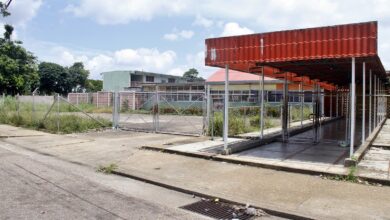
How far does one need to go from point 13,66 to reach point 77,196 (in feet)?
129

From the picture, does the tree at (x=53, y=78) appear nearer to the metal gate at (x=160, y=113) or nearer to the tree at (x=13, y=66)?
the tree at (x=13, y=66)

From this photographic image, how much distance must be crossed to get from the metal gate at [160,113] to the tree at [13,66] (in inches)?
478

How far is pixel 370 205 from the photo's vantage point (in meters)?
6.69

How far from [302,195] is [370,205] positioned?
1174 mm

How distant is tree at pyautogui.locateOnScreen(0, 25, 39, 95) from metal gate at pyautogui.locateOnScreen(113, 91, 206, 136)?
39.8 feet

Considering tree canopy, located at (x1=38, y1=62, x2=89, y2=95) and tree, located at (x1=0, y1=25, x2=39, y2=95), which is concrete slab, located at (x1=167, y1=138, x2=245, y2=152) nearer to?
tree, located at (x1=0, y1=25, x2=39, y2=95)

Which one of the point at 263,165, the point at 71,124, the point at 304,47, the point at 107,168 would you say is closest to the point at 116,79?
the point at 71,124

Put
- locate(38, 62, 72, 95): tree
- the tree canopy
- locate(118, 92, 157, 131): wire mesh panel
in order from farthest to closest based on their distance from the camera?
the tree canopy, locate(38, 62, 72, 95): tree, locate(118, 92, 157, 131): wire mesh panel

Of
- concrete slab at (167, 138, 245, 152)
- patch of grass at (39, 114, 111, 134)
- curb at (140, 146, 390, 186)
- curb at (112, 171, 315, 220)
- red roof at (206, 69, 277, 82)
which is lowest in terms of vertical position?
curb at (112, 171, 315, 220)

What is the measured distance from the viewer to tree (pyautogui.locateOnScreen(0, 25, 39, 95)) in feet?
136

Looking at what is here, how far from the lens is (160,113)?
97.8ft

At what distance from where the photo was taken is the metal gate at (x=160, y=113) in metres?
20.9

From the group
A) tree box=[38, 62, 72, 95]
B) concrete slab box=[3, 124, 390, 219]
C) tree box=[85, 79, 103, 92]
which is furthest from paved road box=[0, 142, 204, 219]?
tree box=[85, 79, 103, 92]

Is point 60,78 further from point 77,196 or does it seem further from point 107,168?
point 77,196
